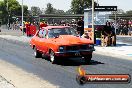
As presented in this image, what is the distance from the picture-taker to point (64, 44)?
17.6m

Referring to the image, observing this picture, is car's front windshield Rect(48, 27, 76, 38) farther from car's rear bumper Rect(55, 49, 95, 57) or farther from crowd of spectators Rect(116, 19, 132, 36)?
crowd of spectators Rect(116, 19, 132, 36)

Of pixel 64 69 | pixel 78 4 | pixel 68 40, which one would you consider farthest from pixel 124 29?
pixel 78 4

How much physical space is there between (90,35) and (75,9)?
227ft

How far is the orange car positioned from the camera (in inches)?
693

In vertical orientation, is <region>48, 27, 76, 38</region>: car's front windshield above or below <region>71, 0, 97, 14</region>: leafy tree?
below

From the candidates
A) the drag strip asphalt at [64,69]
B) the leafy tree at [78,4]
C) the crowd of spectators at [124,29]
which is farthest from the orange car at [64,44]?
the leafy tree at [78,4]

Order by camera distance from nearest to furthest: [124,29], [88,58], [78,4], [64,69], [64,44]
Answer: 1. [64,69]
2. [64,44]
3. [88,58]
4. [124,29]
5. [78,4]

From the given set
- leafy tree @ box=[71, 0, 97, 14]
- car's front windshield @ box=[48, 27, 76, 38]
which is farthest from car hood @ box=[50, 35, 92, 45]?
leafy tree @ box=[71, 0, 97, 14]

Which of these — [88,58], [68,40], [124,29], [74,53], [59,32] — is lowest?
[88,58]

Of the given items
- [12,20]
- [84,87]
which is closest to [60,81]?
[84,87]

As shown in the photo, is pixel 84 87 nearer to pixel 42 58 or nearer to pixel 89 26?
pixel 42 58

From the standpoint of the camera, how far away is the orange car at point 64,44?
1761 cm

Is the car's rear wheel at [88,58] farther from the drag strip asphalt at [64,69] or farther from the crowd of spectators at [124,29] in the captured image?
the crowd of spectators at [124,29]

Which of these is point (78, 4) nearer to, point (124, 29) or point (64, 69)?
point (124, 29)
